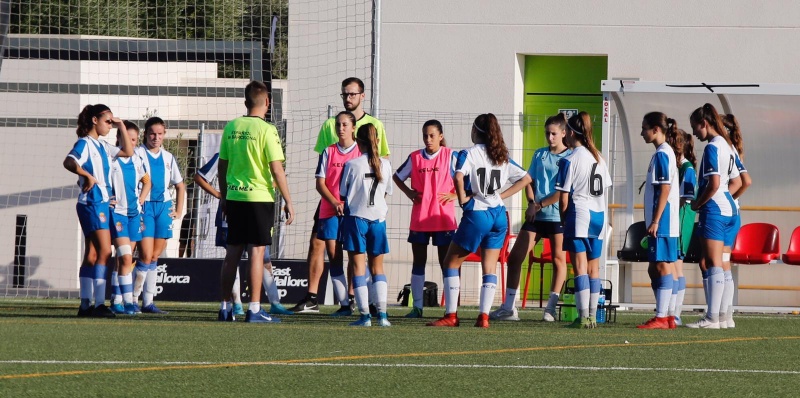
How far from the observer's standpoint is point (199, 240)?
17.2m

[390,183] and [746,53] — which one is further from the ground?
[746,53]

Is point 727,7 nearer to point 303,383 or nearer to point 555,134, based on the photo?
point 555,134

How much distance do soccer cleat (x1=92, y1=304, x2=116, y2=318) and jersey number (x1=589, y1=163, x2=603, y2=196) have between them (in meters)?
4.23

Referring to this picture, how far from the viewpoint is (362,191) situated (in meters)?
10.5

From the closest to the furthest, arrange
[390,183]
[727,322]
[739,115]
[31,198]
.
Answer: [390,183]
[727,322]
[739,115]
[31,198]

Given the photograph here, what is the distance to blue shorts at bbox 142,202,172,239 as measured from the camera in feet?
41.4

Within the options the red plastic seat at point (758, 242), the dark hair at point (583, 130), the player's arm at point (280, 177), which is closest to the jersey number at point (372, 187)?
the player's arm at point (280, 177)

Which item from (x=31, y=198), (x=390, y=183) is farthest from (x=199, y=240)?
(x=390, y=183)

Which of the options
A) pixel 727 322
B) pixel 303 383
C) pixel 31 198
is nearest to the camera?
pixel 303 383

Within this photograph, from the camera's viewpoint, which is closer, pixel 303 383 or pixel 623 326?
pixel 303 383

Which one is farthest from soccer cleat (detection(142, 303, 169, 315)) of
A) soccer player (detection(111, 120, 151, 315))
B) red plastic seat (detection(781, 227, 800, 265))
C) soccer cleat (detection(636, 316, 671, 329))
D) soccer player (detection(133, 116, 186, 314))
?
red plastic seat (detection(781, 227, 800, 265))

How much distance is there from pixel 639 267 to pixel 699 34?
3.08m

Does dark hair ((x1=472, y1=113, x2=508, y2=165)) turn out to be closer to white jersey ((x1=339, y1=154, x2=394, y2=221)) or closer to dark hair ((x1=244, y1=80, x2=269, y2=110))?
white jersey ((x1=339, y1=154, x2=394, y2=221))

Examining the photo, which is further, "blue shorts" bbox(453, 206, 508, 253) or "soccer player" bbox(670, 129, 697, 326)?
"soccer player" bbox(670, 129, 697, 326)
